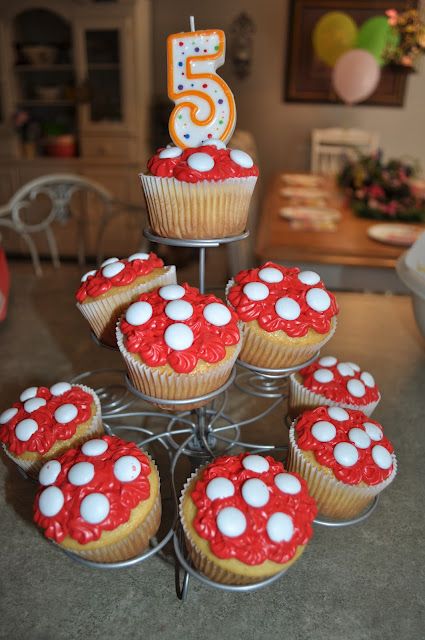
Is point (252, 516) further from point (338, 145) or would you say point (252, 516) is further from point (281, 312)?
point (338, 145)

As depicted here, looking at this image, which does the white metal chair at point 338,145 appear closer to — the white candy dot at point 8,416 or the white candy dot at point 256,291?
the white candy dot at point 256,291

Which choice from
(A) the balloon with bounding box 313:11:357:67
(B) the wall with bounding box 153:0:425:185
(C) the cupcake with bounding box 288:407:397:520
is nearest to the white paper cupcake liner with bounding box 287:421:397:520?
(C) the cupcake with bounding box 288:407:397:520

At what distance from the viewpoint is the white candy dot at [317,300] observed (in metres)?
0.80

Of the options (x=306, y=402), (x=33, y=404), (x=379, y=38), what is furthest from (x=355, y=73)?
(x=33, y=404)

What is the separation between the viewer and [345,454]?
27.7 inches

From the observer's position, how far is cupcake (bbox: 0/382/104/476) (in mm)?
727

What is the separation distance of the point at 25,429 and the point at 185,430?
0.26m

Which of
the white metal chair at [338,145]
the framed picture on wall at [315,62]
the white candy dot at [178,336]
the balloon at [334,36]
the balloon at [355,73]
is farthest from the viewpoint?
the white metal chair at [338,145]

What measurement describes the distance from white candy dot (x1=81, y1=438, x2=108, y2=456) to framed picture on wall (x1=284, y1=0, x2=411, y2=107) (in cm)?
463

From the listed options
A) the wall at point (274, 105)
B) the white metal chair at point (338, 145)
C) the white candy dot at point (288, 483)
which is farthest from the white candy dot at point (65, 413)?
the wall at point (274, 105)

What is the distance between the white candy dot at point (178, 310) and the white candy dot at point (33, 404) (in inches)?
9.6

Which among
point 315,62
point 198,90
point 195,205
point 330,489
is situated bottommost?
point 330,489

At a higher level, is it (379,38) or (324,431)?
(379,38)

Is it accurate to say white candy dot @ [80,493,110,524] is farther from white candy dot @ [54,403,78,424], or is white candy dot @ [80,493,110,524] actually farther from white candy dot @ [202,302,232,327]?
white candy dot @ [202,302,232,327]
